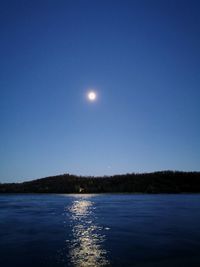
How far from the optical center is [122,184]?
431 feet

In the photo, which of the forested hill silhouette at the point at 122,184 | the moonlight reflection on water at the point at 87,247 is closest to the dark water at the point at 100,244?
the moonlight reflection on water at the point at 87,247

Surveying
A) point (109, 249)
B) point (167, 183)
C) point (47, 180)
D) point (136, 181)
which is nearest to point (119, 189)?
point (136, 181)

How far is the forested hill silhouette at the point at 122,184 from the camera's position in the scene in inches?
4882

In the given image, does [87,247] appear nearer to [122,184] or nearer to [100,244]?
[100,244]

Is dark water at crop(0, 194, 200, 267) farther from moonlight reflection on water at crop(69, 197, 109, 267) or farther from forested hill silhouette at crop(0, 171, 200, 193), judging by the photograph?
forested hill silhouette at crop(0, 171, 200, 193)

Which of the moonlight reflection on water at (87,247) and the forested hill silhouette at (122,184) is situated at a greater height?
the forested hill silhouette at (122,184)

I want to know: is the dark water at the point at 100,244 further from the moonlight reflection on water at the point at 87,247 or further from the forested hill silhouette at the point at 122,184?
the forested hill silhouette at the point at 122,184

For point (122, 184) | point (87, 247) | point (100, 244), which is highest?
point (122, 184)

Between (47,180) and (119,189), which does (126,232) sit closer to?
(119,189)

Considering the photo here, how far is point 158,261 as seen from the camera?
1555cm

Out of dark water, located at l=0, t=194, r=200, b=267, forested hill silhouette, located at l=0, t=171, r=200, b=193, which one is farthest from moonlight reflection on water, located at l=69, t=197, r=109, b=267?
forested hill silhouette, located at l=0, t=171, r=200, b=193

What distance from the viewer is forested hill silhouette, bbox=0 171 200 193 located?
4882 inches

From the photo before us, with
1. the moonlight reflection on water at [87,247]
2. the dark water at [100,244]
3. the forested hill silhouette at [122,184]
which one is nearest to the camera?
the moonlight reflection on water at [87,247]

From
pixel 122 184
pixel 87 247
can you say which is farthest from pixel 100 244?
pixel 122 184
